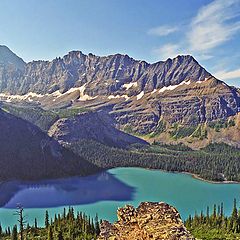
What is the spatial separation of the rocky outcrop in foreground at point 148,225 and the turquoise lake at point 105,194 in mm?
103888

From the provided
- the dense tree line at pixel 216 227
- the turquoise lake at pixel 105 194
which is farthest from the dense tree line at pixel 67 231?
the dense tree line at pixel 216 227

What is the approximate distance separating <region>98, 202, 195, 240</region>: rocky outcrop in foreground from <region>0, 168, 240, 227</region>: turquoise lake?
104m

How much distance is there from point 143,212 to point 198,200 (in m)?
140

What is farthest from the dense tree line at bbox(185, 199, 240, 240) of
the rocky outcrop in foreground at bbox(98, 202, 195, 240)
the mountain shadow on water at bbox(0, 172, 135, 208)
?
the rocky outcrop in foreground at bbox(98, 202, 195, 240)

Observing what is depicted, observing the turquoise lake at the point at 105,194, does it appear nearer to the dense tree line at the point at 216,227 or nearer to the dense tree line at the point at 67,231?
the dense tree line at the point at 216,227

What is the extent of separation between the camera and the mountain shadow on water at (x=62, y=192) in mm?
144875

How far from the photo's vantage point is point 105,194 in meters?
160

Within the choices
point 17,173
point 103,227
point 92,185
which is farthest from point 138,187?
point 103,227

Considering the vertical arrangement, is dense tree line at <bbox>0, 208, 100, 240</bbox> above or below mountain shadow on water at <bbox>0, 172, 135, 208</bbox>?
above

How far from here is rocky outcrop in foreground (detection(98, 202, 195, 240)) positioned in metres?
12.4

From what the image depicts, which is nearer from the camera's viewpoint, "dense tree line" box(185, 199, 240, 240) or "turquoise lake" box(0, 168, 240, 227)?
"dense tree line" box(185, 199, 240, 240)

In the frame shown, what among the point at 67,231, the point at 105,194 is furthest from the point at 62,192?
the point at 67,231

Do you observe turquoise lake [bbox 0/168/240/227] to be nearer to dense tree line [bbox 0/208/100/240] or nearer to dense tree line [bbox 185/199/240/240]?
dense tree line [bbox 185/199/240/240]

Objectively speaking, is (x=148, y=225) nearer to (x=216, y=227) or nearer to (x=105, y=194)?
(x=216, y=227)
